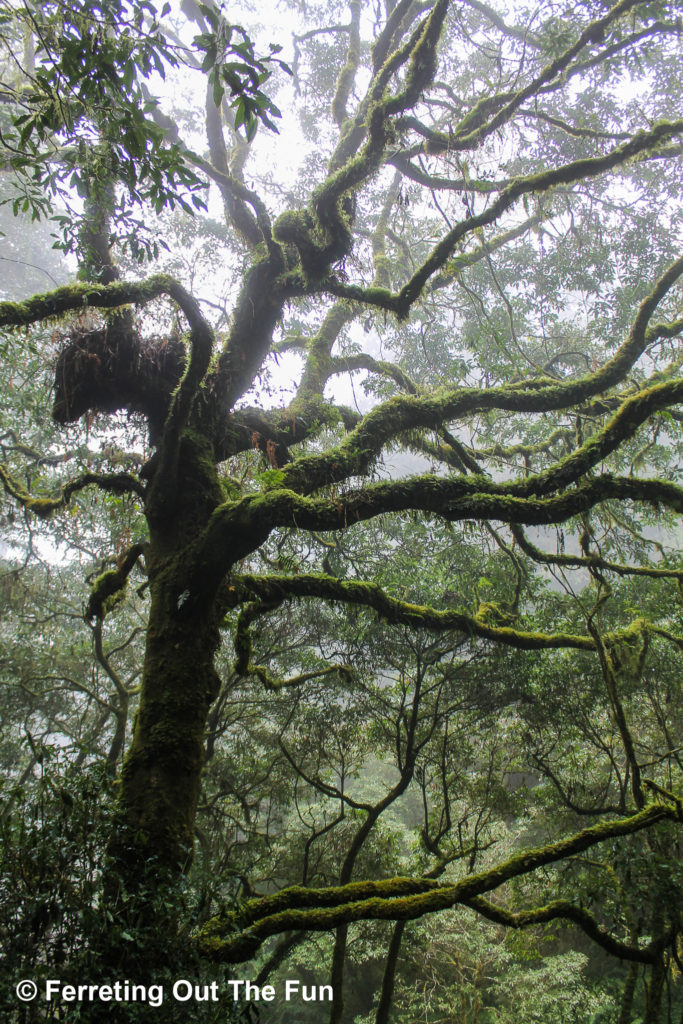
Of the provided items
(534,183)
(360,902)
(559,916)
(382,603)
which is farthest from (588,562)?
(534,183)

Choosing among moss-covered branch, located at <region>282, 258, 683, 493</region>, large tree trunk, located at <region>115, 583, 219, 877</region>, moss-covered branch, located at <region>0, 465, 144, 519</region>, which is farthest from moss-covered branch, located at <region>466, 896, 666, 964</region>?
moss-covered branch, located at <region>0, 465, 144, 519</region>

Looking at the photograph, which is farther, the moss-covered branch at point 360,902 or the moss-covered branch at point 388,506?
the moss-covered branch at point 388,506

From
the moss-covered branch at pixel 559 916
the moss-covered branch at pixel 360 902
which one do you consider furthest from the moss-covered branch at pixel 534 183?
the moss-covered branch at pixel 559 916

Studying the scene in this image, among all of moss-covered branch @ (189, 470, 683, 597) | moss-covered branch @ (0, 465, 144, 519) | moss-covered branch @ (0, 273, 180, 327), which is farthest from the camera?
moss-covered branch @ (0, 465, 144, 519)

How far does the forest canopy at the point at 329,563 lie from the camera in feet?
8.23

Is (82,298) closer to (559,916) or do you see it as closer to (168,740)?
(168,740)

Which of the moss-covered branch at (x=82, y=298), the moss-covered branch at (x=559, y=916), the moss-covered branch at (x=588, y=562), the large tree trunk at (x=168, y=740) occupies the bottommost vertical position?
the moss-covered branch at (x=559, y=916)

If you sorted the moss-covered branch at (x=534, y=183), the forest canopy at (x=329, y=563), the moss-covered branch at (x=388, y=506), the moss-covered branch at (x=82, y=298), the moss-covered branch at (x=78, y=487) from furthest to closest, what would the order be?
the moss-covered branch at (x=78, y=487)
the moss-covered branch at (x=534, y=183)
the moss-covered branch at (x=82, y=298)
the moss-covered branch at (x=388, y=506)
the forest canopy at (x=329, y=563)

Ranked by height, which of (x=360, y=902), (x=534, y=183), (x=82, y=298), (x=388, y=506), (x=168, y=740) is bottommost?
(x=360, y=902)

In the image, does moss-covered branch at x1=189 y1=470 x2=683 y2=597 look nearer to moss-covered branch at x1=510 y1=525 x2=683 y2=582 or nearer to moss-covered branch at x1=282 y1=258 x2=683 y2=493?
moss-covered branch at x1=282 y1=258 x2=683 y2=493

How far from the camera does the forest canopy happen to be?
2.51m

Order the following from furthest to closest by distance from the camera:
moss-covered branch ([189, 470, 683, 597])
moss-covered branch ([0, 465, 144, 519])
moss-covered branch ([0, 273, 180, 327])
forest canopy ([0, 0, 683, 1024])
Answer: moss-covered branch ([0, 465, 144, 519])
moss-covered branch ([0, 273, 180, 327])
moss-covered branch ([189, 470, 683, 597])
forest canopy ([0, 0, 683, 1024])

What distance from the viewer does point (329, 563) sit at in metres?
6.68

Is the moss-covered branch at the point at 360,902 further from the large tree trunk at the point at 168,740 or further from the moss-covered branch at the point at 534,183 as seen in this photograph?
the moss-covered branch at the point at 534,183
